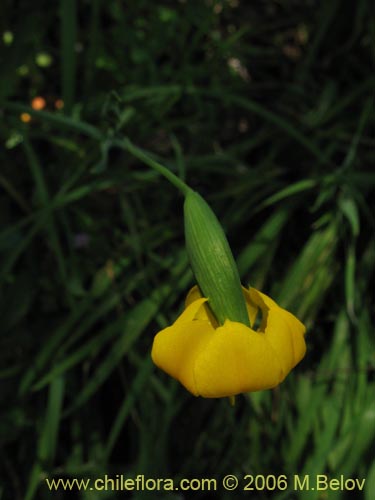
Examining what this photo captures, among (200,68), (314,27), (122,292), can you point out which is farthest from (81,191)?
(314,27)

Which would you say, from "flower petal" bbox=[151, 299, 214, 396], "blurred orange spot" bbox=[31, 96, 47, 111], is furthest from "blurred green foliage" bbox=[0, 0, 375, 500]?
"flower petal" bbox=[151, 299, 214, 396]

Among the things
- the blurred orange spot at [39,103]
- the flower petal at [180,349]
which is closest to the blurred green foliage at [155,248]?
the blurred orange spot at [39,103]

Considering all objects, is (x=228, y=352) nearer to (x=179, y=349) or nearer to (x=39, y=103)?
(x=179, y=349)

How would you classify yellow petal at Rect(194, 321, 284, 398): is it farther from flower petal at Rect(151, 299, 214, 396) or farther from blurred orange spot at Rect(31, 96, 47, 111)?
blurred orange spot at Rect(31, 96, 47, 111)

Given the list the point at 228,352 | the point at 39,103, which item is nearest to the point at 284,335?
the point at 228,352

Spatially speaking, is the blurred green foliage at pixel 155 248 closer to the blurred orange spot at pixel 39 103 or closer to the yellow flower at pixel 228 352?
the blurred orange spot at pixel 39 103
